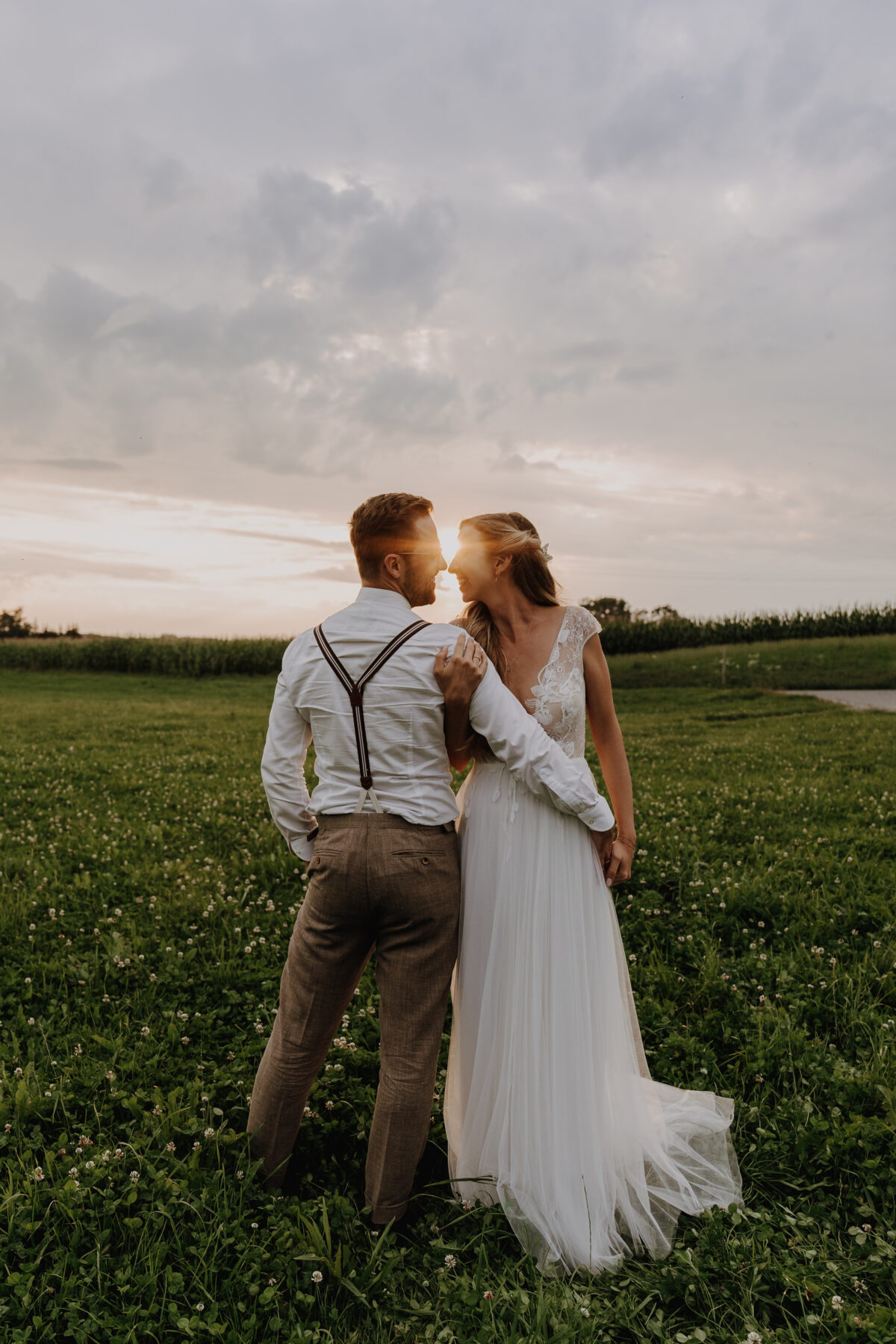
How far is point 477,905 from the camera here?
3.97 meters

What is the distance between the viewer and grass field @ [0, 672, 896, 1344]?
3344 mm

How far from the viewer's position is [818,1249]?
12.0ft

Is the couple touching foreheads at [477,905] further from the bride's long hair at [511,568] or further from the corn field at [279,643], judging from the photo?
the corn field at [279,643]

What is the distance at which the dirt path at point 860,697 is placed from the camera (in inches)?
934

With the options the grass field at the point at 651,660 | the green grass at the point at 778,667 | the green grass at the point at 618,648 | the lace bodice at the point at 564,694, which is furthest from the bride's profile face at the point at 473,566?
the green grass at the point at 618,648

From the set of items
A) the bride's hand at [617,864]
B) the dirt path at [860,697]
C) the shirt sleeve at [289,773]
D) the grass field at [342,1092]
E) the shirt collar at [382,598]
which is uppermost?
the shirt collar at [382,598]

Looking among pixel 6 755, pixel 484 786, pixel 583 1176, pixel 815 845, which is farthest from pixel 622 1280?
pixel 6 755

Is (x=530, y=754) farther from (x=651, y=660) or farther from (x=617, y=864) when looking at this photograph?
(x=651, y=660)

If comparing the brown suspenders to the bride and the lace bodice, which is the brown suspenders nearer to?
the bride

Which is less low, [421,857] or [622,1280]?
[421,857]

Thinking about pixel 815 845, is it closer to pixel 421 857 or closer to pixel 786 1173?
pixel 786 1173

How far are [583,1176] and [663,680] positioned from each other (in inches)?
1229

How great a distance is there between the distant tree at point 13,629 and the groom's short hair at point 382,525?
51.9m

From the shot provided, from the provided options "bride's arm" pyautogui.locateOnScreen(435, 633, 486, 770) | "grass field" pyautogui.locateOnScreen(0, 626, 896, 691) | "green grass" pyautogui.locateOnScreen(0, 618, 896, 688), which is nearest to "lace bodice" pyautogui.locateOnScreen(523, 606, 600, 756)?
"bride's arm" pyautogui.locateOnScreen(435, 633, 486, 770)
